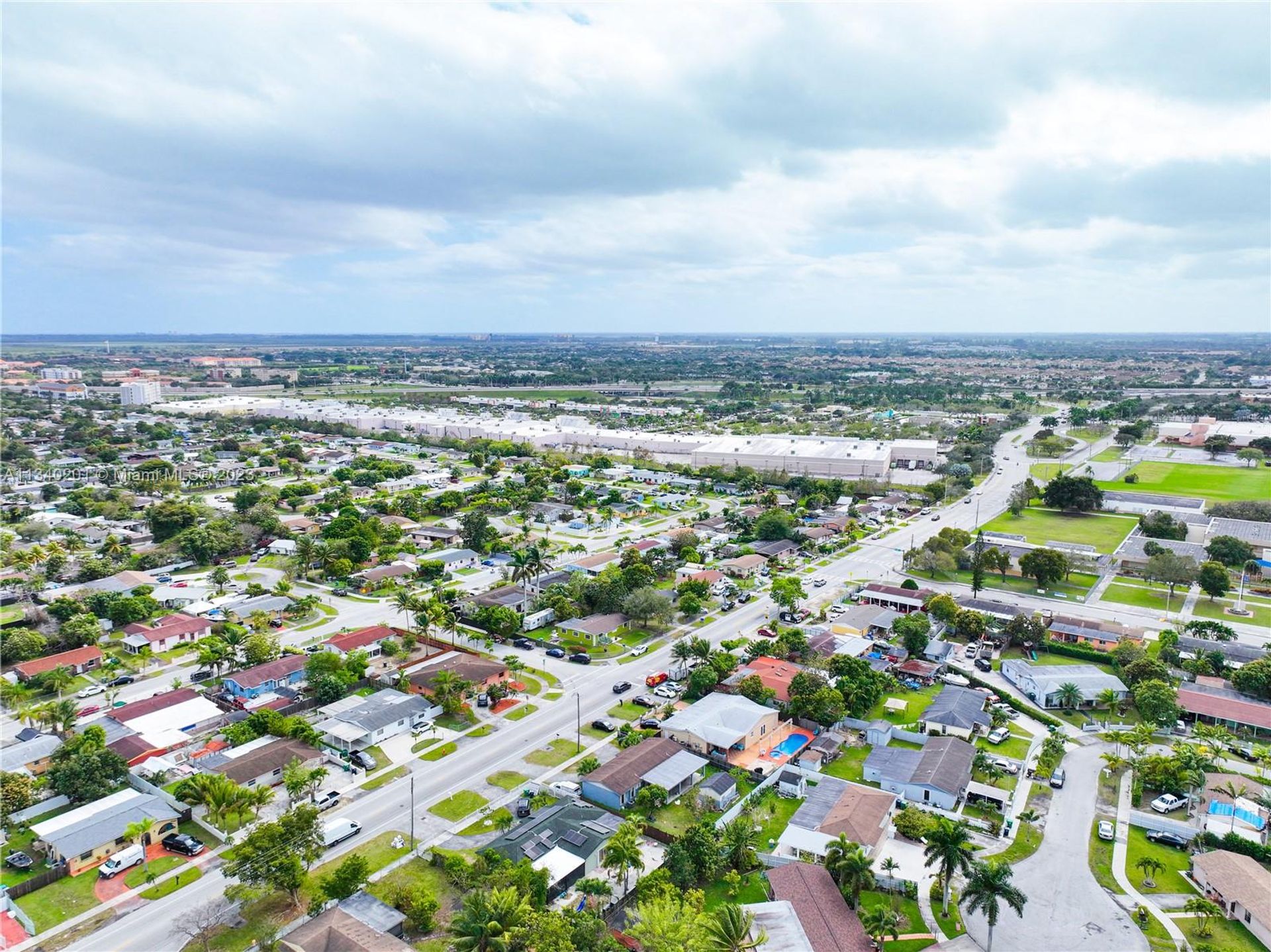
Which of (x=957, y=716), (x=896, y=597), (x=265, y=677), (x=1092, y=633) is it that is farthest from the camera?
(x=896, y=597)

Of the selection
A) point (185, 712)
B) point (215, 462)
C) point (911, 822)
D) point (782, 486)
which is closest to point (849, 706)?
point (911, 822)

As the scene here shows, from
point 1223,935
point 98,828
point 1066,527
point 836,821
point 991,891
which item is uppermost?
point 991,891

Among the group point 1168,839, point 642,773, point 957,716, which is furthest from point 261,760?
point 1168,839

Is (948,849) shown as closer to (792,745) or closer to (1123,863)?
(1123,863)

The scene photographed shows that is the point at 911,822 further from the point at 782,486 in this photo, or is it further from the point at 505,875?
the point at 782,486

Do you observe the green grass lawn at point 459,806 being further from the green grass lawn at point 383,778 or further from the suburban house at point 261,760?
the suburban house at point 261,760

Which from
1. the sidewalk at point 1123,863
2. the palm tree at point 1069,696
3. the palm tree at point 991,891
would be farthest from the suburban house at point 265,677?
the palm tree at point 1069,696
